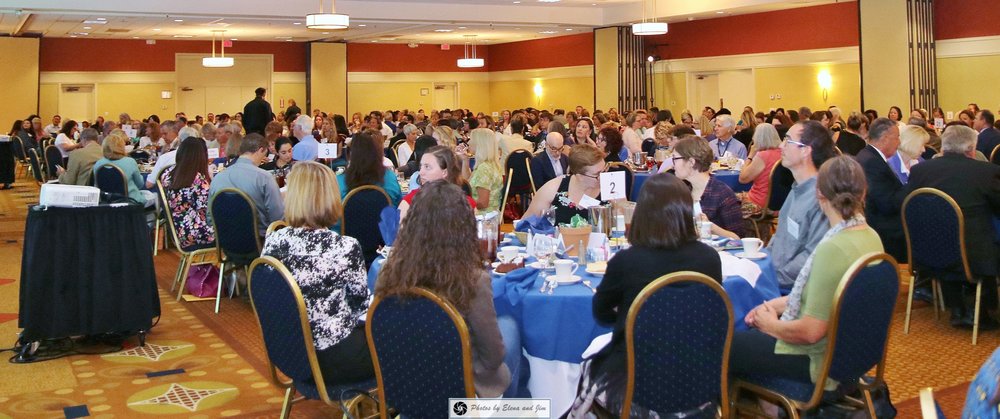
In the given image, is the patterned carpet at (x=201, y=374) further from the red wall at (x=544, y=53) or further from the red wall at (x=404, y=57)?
the red wall at (x=404, y=57)

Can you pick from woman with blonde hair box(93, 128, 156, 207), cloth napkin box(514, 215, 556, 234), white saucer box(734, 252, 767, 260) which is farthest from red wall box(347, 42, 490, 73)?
white saucer box(734, 252, 767, 260)

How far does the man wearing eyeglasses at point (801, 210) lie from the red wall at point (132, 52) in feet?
70.3

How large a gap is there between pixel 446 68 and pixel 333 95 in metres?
3.65

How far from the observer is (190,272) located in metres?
7.58

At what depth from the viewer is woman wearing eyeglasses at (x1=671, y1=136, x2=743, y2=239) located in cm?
554

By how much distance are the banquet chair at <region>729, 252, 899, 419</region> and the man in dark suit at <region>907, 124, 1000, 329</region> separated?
2433 millimetres

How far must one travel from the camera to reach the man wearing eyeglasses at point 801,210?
448cm

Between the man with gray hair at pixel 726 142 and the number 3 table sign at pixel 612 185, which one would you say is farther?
the man with gray hair at pixel 726 142

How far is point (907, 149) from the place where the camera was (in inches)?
278

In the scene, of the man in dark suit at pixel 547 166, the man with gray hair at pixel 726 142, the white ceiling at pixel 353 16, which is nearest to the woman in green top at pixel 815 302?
the man in dark suit at pixel 547 166

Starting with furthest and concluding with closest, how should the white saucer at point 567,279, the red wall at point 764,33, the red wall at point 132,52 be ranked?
1. the red wall at point 132,52
2. the red wall at point 764,33
3. the white saucer at point 567,279

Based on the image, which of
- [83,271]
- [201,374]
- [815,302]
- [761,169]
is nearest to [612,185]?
[815,302]

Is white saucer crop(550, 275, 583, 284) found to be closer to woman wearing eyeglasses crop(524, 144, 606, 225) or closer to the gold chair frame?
woman wearing eyeglasses crop(524, 144, 606, 225)

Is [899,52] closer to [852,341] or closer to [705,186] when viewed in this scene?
[705,186]
